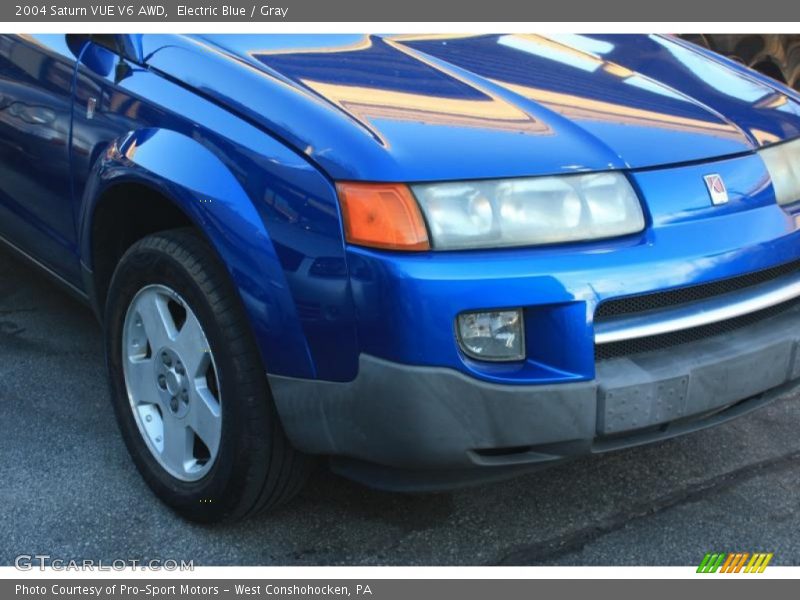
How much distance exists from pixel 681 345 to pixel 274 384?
949 mm

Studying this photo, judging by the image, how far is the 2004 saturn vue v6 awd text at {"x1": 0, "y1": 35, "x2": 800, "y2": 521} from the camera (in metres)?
2.12

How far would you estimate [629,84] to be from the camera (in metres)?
2.64

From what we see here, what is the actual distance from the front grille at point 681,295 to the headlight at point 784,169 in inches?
6.9

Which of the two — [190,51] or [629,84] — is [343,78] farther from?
[629,84]

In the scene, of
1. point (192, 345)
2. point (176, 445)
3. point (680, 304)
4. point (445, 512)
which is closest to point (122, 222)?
point (192, 345)

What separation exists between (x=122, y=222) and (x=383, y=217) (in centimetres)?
108

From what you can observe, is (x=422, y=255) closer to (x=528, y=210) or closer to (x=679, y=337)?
(x=528, y=210)

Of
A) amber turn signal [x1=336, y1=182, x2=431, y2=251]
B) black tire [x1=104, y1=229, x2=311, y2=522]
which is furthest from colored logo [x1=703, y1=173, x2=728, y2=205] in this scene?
black tire [x1=104, y1=229, x2=311, y2=522]

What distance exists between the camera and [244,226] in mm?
2266

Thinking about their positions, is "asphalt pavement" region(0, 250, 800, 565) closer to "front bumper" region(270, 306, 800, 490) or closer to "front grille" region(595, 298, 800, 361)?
"front bumper" region(270, 306, 800, 490)

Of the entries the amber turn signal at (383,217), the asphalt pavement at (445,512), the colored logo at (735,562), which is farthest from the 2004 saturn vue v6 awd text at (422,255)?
the colored logo at (735,562)

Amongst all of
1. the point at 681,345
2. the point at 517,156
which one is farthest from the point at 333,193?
the point at 681,345

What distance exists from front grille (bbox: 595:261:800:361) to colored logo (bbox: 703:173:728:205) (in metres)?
0.19

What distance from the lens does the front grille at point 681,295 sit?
219 centimetres
